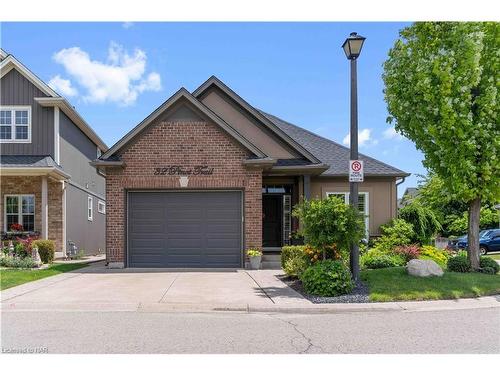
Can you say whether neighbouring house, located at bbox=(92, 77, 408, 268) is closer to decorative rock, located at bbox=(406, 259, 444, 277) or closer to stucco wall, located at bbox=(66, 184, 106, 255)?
decorative rock, located at bbox=(406, 259, 444, 277)

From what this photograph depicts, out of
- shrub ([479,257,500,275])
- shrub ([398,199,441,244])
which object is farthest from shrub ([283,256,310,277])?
shrub ([398,199,441,244])

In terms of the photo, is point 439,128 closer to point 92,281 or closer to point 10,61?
point 92,281

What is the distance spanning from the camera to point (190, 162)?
16.6m

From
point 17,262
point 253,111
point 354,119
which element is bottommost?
point 17,262

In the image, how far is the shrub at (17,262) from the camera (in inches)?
647

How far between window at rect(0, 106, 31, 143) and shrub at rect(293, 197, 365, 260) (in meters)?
14.3

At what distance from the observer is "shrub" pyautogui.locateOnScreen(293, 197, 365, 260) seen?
11219mm

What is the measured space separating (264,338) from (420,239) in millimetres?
14150

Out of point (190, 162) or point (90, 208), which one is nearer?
point (190, 162)

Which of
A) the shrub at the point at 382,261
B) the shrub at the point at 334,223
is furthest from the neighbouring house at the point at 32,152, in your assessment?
the shrub at the point at 334,223

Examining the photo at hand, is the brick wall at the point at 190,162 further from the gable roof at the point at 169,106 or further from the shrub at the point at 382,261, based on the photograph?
the shrub at the point at 382,261

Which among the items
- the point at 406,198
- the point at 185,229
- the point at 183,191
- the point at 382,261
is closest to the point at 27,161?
the point at 183,191

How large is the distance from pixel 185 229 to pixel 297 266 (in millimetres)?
4971

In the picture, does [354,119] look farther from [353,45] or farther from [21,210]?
[21,210]
